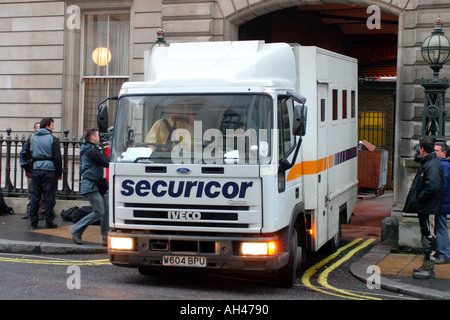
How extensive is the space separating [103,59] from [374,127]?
12.2 metres

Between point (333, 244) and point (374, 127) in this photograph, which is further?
point (374, 127)

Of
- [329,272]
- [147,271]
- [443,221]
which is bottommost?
[329,272]

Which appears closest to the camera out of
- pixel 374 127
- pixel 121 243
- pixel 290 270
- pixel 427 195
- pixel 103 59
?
pixel 121 243

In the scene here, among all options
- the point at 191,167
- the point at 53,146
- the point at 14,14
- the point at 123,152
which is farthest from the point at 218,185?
the point at 14,14

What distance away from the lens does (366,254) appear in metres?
11.4

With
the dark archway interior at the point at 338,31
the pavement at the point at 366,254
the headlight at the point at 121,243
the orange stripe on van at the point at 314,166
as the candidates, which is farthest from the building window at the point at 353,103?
the headlight at the point at 121,243

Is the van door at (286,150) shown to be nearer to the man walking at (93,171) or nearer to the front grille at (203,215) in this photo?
the front grille at (203,215)

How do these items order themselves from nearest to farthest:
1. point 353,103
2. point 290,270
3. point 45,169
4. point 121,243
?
point 121,243 → point 290,270 → point 353,103 → point 45,169

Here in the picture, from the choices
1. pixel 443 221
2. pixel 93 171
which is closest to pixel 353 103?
pixel 443 221

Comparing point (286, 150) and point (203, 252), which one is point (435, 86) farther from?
point (203, 252)

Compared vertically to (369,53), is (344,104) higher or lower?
lower

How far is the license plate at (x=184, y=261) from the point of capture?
808 centimetres

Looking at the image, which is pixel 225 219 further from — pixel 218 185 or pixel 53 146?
pixel 53 146

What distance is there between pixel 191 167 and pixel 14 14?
11643 millimetres
